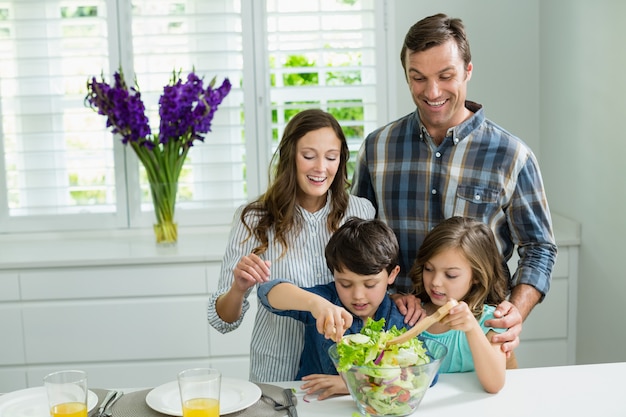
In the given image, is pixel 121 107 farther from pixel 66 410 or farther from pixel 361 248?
pixel 66 410

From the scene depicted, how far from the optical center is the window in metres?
3.54

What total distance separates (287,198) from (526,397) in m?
0.74

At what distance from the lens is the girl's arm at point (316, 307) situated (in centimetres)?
162

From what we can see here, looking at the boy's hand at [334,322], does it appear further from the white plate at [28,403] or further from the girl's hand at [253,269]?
the white plate at [28,403]

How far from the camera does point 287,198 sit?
202 centimetres

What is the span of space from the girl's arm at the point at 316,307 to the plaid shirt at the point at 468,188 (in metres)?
0.55

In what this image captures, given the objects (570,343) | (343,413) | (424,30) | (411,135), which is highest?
(424,30)

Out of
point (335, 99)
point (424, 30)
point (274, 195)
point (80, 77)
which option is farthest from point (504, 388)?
point (80, 77)

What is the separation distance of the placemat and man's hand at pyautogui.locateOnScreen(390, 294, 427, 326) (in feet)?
1.25

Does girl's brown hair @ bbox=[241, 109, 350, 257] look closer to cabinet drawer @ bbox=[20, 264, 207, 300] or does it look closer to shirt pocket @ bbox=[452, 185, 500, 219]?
shirt pocket @ bbox=[452, 185, 500, 219]

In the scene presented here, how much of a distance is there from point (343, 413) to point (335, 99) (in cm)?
216

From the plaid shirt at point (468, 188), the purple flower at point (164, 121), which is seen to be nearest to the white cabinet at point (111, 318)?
the purple flower at point (164, 121)

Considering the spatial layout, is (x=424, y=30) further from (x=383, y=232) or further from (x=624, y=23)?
(x=624, y=23)

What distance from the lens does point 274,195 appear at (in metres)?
2.02
